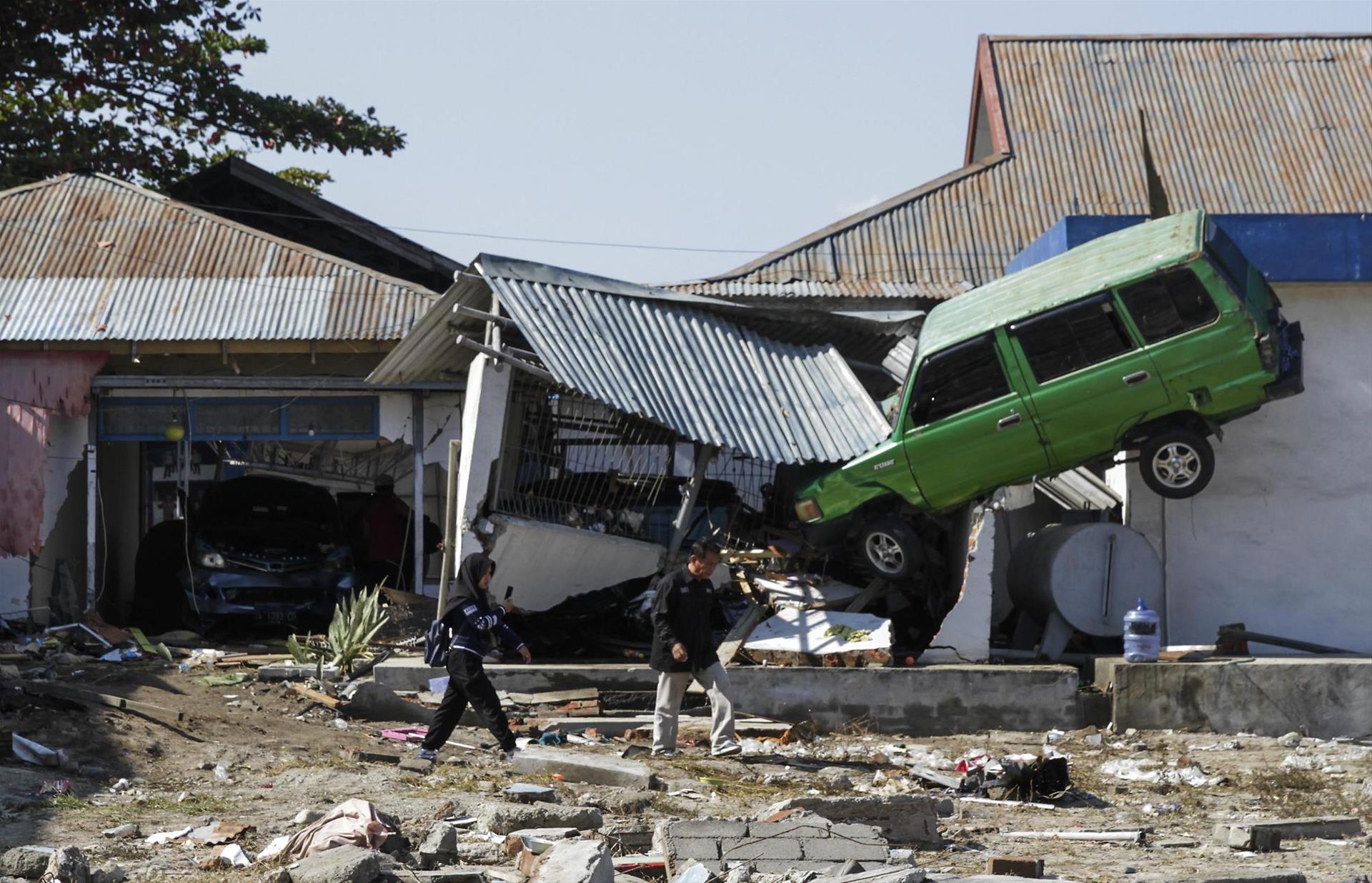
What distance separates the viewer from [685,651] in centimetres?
1045

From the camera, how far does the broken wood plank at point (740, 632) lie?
1252 cm

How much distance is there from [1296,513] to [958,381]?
332 centimetres

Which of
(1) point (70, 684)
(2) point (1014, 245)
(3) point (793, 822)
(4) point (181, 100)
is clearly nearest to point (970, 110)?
(2) point (1014, 245)

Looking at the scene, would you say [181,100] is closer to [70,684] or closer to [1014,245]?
[1014,245]

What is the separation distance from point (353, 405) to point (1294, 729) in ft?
31.2

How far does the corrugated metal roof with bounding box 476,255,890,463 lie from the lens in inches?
520

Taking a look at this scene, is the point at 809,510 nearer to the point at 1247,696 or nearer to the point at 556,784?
the point at 1247,696

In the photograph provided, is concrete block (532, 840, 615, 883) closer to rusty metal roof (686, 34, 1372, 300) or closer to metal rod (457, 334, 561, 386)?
metal rod (457, 334, 561, 386)

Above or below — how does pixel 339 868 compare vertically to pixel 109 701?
below

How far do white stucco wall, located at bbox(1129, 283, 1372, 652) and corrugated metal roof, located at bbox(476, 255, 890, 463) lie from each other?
106 inches

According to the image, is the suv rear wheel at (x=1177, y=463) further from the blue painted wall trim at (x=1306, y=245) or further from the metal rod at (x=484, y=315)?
the metal rod at (x=484, y=315)

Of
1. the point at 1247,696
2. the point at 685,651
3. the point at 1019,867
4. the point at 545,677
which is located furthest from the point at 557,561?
the point at 1019,867

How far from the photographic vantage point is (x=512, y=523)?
13039 mm

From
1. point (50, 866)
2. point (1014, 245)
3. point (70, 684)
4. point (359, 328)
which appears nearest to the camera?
point (50, 866)
